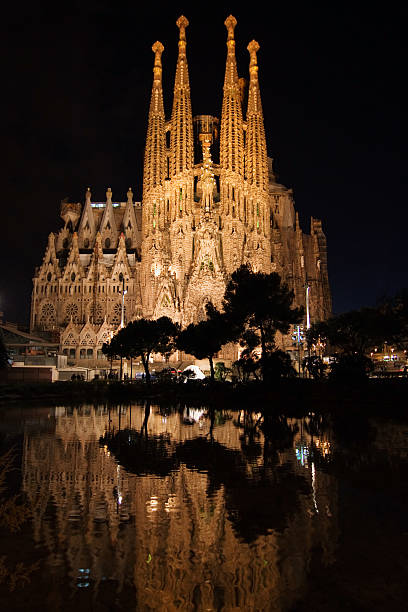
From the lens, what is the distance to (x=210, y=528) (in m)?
7.10

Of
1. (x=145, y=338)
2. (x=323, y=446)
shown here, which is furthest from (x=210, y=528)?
(x=145, y=338)

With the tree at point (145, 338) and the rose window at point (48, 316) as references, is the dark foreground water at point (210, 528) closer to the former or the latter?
the tree at point (145, 338)

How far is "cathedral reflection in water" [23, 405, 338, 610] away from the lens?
5.30 meters

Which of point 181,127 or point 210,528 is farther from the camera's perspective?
point 181,127

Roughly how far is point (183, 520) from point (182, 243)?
70749mm

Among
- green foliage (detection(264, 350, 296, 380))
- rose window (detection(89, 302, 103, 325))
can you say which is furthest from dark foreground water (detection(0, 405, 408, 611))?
rose window (detection(89, 302, 103, 325))

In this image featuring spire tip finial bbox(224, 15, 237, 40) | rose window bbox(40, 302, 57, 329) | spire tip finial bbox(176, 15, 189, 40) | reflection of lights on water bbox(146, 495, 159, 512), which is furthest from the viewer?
spire tip finial bbox(224, 15, 237, 40)

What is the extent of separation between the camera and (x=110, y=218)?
99875mm

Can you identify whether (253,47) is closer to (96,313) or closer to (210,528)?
(96,313)

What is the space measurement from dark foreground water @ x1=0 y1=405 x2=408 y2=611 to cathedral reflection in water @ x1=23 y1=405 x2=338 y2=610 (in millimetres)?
23

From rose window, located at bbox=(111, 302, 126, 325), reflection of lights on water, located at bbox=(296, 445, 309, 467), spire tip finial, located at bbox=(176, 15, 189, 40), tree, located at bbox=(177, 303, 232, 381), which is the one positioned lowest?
reflection of lights on water, located at bbox=(296, 445, 309, 467)

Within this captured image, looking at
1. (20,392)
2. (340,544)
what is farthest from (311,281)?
(340,544)

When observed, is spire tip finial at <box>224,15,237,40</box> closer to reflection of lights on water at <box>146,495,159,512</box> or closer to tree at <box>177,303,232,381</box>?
tree at <box>177,303,232,381</box>

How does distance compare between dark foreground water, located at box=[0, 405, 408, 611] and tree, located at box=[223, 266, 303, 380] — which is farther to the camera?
tree, located at box=[223, 266, 303, 380]
